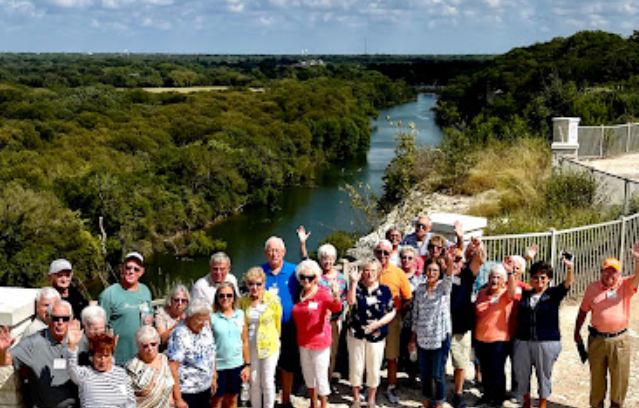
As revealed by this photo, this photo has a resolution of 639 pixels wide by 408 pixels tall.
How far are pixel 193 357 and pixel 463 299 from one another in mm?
2332

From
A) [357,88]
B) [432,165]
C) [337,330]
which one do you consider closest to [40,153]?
[432,165]

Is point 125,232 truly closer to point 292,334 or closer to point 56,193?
point 56,193

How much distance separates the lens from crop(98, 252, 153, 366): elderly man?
5277mm

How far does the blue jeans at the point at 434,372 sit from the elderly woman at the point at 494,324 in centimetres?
31

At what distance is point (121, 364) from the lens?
5.29 meters

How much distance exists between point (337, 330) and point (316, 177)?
188ft

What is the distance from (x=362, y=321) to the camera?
579cm

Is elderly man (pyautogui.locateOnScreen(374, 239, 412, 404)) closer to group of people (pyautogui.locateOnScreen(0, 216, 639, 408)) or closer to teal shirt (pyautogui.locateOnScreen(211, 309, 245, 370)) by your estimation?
group of people (pyautogui.locateOnScreen(0, 216, 639, 408))

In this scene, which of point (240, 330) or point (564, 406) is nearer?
point (240, 330)

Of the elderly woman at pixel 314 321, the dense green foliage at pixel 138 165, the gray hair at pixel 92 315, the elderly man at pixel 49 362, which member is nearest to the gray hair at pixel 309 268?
the elderly woman at pixel 314 321

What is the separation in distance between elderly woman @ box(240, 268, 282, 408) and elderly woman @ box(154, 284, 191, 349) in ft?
1.64

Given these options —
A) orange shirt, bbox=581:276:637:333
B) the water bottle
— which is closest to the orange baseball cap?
orange shirt, bbox=581:276:637:333

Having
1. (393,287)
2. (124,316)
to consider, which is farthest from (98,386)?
(393,287)

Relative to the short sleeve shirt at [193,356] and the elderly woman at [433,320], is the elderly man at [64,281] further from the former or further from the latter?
the elderly woman at [433,320]
